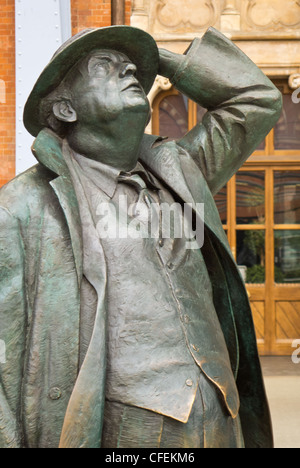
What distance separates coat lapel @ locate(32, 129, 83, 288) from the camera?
2.21 metres

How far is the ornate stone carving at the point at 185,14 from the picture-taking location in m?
9.65

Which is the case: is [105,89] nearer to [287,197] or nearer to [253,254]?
[253,254]

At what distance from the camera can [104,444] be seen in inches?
87.4

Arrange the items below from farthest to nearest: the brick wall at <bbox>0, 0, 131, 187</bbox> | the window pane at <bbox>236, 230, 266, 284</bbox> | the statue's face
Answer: the window pane at <bbox>236, 230, 266, 284</bbox> → the brick wall at <bbox>0, 0, 131, 187</bbox> → the statue's face

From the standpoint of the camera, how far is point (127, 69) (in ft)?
7.72

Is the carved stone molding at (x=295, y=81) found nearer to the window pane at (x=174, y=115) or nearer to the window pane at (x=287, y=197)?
the window pane at (x=287, y=197)

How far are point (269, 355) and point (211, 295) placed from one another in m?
7.29

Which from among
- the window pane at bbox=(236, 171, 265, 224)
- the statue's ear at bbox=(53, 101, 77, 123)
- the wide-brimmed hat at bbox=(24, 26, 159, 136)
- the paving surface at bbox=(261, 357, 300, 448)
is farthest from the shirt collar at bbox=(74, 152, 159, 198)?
the window pane at bbox=(236, 171, 265, 224)

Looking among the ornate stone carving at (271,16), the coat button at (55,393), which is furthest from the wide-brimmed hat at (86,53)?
the ornate stone carving at (271,16)

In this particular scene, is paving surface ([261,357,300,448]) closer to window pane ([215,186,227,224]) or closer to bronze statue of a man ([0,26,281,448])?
window pane ([215,186,227,224])

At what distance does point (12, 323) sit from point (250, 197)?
767cm

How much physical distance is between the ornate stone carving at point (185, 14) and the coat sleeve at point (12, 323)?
7851 mm

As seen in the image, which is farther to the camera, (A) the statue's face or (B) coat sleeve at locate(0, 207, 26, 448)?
(A) the statue's face

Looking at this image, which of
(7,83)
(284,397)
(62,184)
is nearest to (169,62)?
(62,184)
